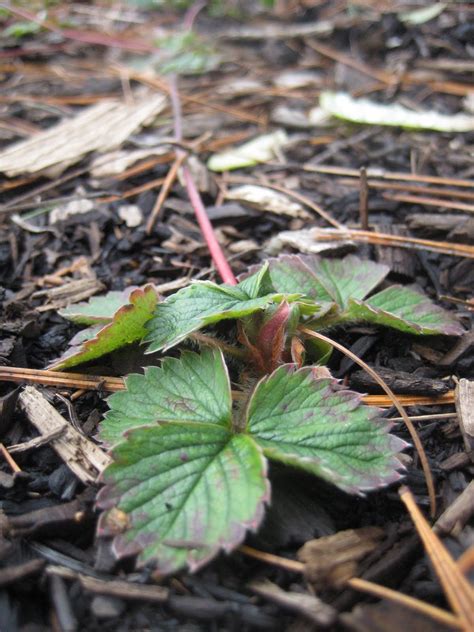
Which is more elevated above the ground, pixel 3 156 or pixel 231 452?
pixel 3 156

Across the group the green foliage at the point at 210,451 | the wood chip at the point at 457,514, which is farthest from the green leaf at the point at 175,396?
the wood chip at the point at 457,514

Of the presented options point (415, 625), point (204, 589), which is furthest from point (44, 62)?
point (415, 625)

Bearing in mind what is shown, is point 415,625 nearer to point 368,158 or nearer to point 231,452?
point 231,452

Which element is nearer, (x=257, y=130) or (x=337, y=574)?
(x=337, y=574)

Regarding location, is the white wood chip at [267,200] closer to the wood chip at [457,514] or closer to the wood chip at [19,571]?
the wood chip at [457,514]

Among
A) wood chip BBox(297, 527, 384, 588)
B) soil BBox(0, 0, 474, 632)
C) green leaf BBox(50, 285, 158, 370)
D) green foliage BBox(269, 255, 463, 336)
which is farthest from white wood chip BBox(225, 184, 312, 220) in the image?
wood chip BBox(297, 527, 384, 588)

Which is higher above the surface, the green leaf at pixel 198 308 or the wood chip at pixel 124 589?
the green leaf at pixel 198 308
